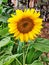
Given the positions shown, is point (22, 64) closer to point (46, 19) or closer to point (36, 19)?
point (36, 19)

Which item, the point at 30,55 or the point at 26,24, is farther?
the point at 30,55

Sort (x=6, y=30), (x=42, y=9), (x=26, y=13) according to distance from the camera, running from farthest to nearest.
Answer: (x=42, y=9)
(x=6, y=30)
(x=26, y=13)

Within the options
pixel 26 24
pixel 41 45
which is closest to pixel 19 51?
pixel 41 45

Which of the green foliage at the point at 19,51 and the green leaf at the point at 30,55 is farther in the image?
the green leaf at the point at 30,55

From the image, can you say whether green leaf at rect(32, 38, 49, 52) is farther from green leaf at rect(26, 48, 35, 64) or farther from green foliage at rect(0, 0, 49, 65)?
green leaf at rect(26, 48, 35, 64)

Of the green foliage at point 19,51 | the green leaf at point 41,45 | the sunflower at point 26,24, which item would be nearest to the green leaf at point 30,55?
the green foliage at point 19,51

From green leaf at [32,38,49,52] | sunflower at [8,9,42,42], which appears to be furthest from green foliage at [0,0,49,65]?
sunflower at [8,9,42,42]

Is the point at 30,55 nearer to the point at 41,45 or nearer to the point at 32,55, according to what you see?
the point at 32,55

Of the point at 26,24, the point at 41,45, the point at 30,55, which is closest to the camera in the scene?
the point at 26,24

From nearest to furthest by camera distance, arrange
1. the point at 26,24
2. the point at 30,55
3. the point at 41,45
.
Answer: the point at 26,24
the point at 41,45
the point at 30,55

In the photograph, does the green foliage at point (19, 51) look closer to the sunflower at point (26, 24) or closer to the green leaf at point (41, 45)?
the green leaf at point (41, 45)

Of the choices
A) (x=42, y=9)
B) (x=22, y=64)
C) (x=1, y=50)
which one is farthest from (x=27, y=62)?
(x=42, y=9)
